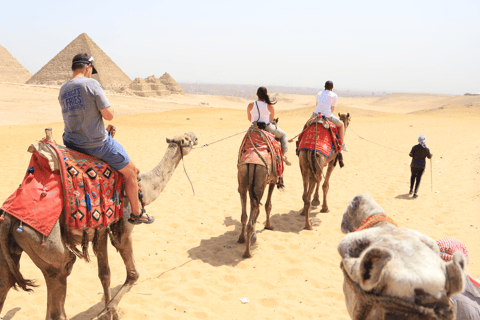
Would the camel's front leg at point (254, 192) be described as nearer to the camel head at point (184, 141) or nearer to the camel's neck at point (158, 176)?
the camel head at point (184, 141)

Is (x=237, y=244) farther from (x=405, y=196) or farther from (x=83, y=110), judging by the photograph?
(x=405, y=196)

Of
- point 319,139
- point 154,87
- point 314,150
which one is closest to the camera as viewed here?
point 314,150

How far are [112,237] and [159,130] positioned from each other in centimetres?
1745

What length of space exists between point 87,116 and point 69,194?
2.56ft

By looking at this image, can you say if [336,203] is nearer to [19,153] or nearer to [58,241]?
[58,241]

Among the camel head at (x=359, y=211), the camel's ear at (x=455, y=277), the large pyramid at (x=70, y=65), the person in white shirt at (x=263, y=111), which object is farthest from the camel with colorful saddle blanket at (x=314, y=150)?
the large pyramid at (x=70, y=65)

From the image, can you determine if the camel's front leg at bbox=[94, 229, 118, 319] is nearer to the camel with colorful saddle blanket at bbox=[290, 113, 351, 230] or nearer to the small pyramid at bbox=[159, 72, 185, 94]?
the camel with colorful saddle blanket at bbox=[290, 113, 351, 230]

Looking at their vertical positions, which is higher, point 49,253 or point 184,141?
point 184,141

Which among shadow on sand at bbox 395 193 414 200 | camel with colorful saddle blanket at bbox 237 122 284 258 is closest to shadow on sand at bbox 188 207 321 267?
camel with colorful saddle blanket at bbox 237 122 284 258

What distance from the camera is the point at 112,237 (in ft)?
Result: 12.1

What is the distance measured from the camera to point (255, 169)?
18.2 ft

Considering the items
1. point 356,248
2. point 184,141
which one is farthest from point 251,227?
point 356,248

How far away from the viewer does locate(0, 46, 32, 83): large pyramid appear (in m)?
94.9

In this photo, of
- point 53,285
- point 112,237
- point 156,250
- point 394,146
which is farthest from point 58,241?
point 394,146
